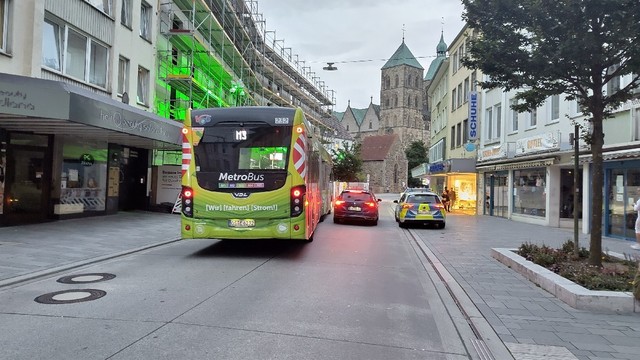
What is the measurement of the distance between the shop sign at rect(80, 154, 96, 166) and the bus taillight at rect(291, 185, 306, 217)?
35.1 feet

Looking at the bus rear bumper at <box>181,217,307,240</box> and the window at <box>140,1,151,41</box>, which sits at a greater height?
the window at <box>140,1,151,41</box>

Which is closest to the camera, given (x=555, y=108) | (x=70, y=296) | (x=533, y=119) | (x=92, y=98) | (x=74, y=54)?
(x=70, y=296)

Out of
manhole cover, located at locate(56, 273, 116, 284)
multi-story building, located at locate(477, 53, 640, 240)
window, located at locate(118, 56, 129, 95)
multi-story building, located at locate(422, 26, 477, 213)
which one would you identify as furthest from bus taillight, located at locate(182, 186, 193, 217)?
multi-story building, located at locate(422, 26, 477, 213)

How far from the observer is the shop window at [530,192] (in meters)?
22.2

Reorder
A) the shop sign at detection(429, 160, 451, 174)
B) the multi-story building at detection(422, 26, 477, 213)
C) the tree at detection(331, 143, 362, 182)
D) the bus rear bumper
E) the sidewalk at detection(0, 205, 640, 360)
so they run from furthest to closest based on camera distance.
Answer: the tree at detection(331, 143, 362, 182)
the shop sign at detection(429, 160, 451, 174)
the multi-story building at detection(422, 26, 477, 213)
the bus rear bumper
the sidewalk at detection(0, 205, 640, 360)

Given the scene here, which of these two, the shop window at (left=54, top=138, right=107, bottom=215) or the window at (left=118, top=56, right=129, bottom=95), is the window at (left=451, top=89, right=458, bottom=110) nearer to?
the window at (left=118, top=56, right=129, bottom=95)

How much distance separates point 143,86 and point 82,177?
5.71 metres

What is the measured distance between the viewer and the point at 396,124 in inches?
4151

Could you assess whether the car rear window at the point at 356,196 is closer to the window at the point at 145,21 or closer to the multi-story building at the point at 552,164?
the multi-story building at the point at 552,164

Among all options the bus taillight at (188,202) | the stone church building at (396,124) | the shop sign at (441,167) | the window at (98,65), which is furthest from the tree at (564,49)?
the stone church building at (396,124)

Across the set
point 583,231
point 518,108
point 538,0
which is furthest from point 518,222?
point 538,0

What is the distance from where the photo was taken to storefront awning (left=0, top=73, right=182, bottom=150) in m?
11.2

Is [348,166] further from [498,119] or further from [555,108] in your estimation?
[555,108]

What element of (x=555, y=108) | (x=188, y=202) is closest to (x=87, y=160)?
(x=188, y=202)
